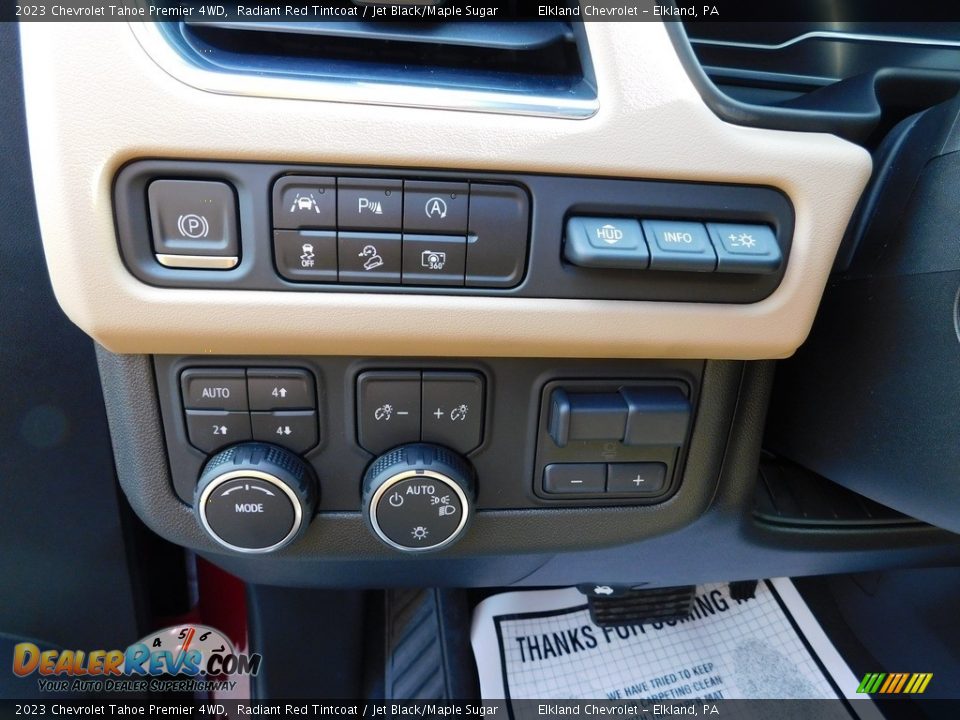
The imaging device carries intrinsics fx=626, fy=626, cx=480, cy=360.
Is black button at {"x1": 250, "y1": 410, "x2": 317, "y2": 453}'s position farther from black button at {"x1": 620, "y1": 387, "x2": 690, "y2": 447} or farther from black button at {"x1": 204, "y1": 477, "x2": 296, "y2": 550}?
black button at {"x1": 620, "y1": 387, "x2": 690, "y2": 447}

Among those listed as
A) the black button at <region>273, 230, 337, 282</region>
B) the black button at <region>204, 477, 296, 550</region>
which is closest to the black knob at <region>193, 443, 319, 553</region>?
the black button at <region>204, 477, 296, 550</region>

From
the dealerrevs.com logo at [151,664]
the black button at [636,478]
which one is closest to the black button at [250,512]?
the black button at [636,478]

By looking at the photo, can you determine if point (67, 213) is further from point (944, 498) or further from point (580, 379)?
point (944, 498)

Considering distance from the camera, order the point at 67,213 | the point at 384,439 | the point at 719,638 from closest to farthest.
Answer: the point at 67,213
the point at 384,439
the point at 719,638

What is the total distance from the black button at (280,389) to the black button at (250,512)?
53mm

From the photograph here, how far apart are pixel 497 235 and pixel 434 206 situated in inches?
1.7

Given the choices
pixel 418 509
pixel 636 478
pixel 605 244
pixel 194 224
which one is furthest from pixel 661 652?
pixel 194 224

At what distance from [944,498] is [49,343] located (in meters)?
0.70

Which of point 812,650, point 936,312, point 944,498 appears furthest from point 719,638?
point 936,312

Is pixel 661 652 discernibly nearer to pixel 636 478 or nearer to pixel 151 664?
pixel 636 478

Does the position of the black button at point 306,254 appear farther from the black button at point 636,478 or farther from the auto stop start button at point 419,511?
the black button at point 636,478

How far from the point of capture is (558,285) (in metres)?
0.40

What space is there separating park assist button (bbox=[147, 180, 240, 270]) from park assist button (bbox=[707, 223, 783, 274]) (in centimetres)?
29

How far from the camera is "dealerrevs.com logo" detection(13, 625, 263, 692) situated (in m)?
0.65
